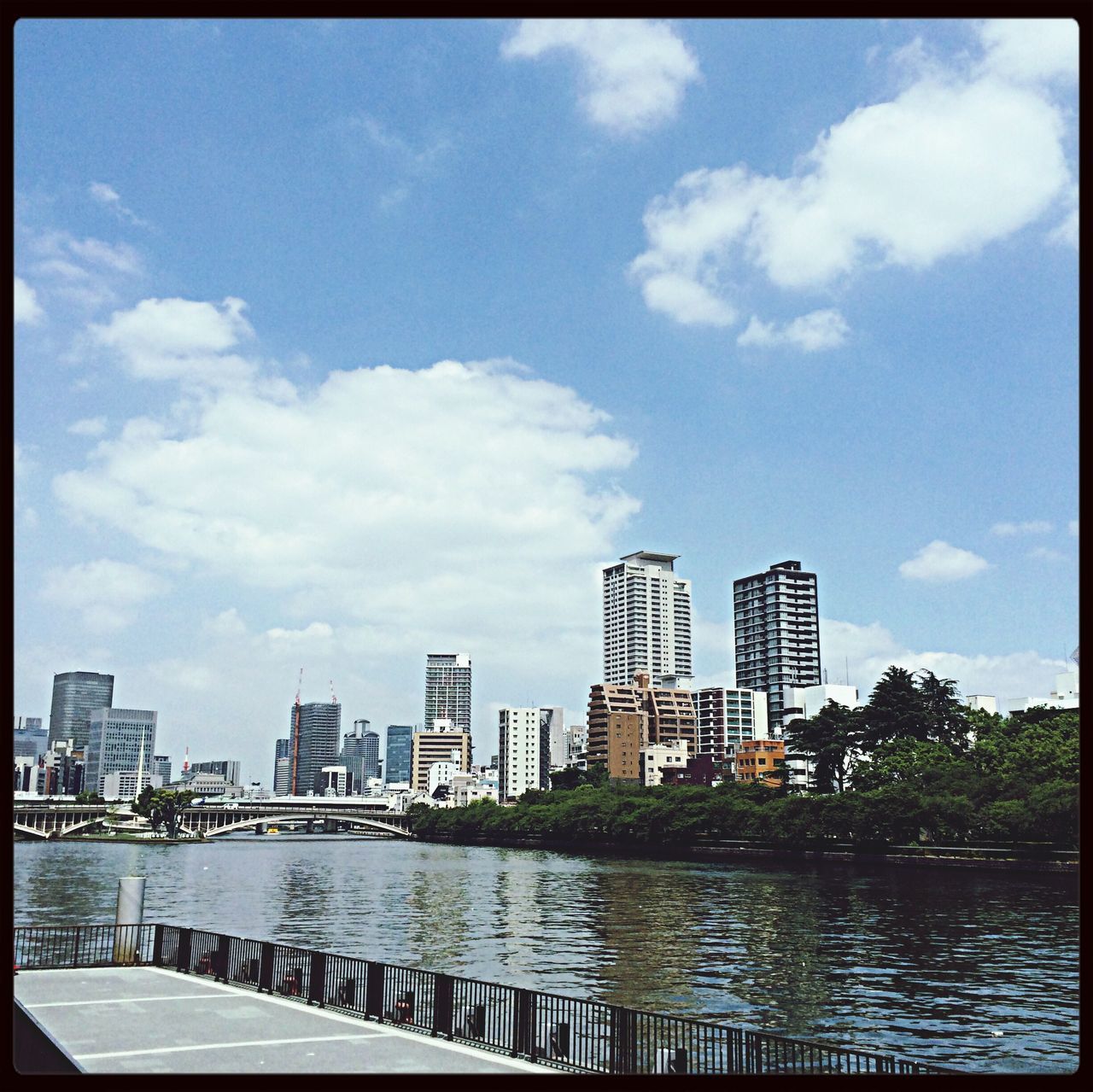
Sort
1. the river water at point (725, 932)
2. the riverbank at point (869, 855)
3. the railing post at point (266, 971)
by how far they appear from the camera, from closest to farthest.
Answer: the railing post at point (266, 971)
the river water at point (725, 932)
the riverbank at point (869, 855)

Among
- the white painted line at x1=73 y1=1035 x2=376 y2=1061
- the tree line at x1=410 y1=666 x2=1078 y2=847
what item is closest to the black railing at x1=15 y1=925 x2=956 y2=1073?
the white painted line at x1=73 y1=1035 x2=376 y2=1061

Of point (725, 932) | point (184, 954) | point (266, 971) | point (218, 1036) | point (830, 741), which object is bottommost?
point (725, 932)

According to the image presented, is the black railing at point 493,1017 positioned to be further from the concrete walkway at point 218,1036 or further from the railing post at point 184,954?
the concrete walkway at point 218,1036

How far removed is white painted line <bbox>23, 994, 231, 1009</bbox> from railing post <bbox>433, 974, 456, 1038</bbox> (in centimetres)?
513

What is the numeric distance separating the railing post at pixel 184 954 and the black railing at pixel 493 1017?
0.08ft

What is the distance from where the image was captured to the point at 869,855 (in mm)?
99688

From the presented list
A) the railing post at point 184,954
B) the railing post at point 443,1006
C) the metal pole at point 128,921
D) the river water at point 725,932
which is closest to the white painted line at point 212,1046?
the railing post at point 443,1006

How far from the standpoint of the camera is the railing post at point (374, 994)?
876 inches

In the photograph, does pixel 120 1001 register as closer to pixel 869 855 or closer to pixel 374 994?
pixel 374 994

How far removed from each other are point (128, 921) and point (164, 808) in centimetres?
17507

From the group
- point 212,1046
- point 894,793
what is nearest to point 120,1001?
point 212,1046

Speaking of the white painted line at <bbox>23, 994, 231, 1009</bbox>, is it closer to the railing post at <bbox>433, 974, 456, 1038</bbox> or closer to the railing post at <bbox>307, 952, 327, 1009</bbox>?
the railing post at <bbox>307, 952, 327, 1009</bbox>
